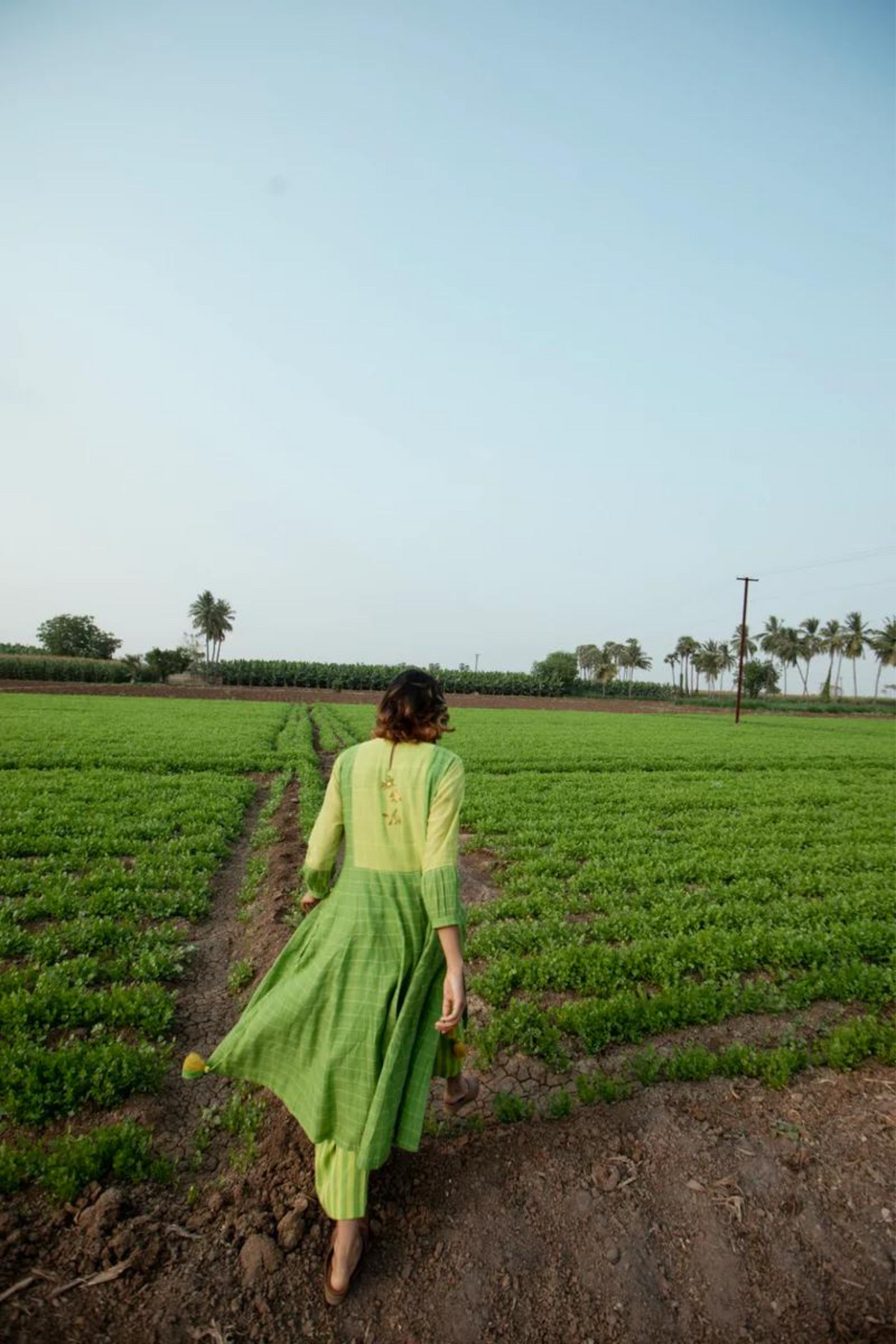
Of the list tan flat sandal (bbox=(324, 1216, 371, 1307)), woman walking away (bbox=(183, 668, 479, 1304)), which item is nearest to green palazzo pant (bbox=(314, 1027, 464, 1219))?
woman walking away (bbox=(183, 668, 479, 1304))

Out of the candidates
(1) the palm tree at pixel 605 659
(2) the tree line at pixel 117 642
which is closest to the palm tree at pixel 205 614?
(2) the tree line at pixel 117 642

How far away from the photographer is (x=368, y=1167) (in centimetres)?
296

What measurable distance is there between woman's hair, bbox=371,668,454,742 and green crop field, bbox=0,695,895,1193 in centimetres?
317

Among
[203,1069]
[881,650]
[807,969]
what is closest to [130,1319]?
[203,1069]

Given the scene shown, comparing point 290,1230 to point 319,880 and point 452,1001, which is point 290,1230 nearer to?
point 452,1001

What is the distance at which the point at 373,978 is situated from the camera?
3129mm

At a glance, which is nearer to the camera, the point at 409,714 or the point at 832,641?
the point at 409,714

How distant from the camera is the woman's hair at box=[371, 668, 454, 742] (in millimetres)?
3131

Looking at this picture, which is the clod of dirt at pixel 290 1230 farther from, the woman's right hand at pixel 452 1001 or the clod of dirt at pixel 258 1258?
the woman's right hand at pixel 452 1001

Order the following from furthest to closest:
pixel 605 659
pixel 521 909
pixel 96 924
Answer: pixel 605 659, pixel 521 909, pixel 96 924

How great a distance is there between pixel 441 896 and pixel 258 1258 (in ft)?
7.32

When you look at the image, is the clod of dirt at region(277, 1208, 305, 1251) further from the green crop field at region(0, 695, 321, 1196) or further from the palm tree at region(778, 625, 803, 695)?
the palm tree at region(778, 625, 803, 695)

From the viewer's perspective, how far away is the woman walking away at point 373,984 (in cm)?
303

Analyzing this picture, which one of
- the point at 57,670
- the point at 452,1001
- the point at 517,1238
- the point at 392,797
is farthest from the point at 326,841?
the point at 57,670
